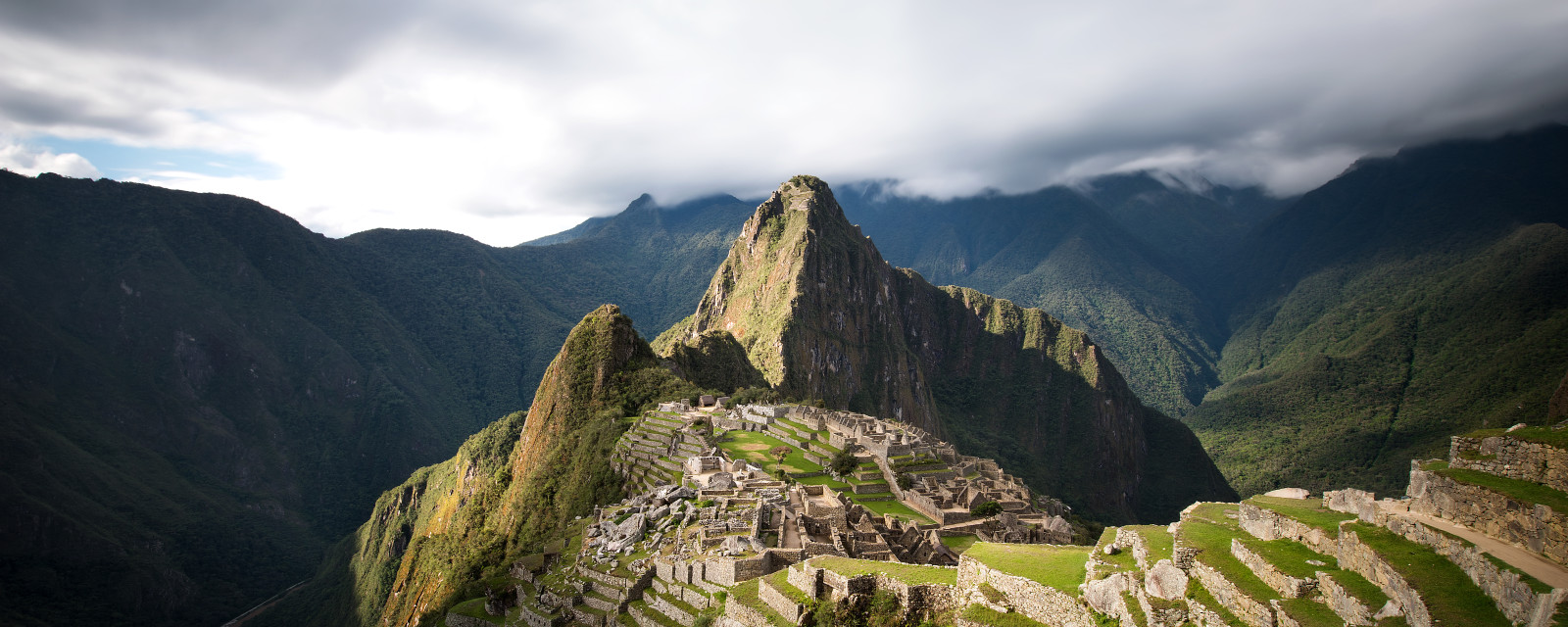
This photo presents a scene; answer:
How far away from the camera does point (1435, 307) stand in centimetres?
18925

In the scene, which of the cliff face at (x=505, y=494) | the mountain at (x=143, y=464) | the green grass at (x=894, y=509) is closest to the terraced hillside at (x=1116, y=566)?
the green grass at (x=894, y=509)

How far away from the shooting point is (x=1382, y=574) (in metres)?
12.5

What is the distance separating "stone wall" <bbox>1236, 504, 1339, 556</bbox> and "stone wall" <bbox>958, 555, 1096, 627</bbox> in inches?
179

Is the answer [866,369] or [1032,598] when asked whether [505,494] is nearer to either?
[1032,598]

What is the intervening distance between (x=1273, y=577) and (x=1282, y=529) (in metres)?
2.61

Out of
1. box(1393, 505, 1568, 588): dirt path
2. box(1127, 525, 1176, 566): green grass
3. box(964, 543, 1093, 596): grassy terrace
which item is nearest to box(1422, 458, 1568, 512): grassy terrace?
box(1393, 505, 1568, 588): dirt path

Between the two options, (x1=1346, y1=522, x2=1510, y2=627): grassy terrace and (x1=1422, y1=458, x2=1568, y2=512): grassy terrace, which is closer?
(x1=1346, y1=522, x2=1510, y2=627): grassy terrace

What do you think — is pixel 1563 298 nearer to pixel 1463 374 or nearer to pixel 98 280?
pixel 1463 374

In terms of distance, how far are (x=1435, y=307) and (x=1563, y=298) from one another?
3461 centimetres

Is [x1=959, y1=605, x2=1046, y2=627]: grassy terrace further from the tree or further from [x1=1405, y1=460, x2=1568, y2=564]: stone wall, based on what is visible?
the tree

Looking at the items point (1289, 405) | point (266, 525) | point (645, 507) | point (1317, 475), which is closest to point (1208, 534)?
point (645, 507)

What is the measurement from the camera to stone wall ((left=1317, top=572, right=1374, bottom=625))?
39.5 ft

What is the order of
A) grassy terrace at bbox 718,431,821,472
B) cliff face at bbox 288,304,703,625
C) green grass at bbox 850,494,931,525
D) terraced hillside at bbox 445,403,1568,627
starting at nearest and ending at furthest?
terraced hillside at bbox 445,403,1568,627
green grass at bbox 850,494,931,525
grassy terrace at bbox 718,431,821,472
cliff face at bbox 288,304,703,625

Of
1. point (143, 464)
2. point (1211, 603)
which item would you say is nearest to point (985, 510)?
point (1211, 603)
